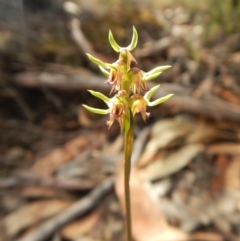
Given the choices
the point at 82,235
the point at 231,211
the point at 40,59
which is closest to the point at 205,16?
the point at 40,59

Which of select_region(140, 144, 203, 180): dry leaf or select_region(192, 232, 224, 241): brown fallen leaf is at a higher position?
select_region(140, 144, 203, 180): dry leaf

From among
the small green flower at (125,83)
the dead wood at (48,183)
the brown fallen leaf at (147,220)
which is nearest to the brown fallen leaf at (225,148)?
the brown fallen leaf at (147,220)

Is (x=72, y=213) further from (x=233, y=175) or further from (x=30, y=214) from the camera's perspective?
(x=233, y=175)

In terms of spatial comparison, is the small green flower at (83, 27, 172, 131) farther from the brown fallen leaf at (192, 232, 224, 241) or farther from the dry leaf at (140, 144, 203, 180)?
the dry leaf at (140, 144, 203, 180)

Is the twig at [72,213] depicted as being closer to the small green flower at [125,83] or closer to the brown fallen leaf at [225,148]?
the brown fallen leaf at [225,148]

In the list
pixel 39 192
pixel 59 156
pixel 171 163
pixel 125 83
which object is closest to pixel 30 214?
pixel 39 192

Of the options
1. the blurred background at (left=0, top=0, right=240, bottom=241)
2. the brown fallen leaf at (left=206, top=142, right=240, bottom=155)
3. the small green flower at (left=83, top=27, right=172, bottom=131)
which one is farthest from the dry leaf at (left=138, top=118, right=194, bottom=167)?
the small green flower at (left=83, top=27, right=172, bottom=131)
